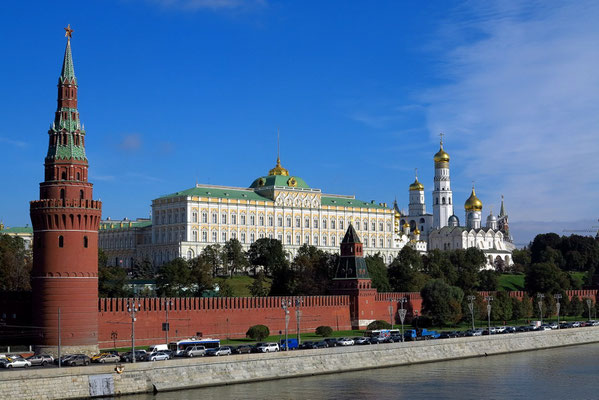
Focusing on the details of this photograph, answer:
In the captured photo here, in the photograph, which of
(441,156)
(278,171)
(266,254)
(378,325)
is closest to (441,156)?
(441,156)

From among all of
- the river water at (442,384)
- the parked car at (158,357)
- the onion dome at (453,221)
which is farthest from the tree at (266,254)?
the onion dome at (453,221)

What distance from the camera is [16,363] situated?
158ft

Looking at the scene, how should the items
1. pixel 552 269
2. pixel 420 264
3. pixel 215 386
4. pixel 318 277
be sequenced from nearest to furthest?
pixel 215 386 < pixel 318 277 < pixel 552 269 < pixel 420 264

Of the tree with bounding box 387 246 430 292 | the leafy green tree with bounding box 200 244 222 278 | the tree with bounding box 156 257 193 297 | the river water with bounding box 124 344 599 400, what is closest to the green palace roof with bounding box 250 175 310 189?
the leafy green tree with bounding box 200 244 222 278

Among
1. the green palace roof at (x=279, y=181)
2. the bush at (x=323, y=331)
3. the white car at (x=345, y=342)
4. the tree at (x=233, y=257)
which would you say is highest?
the green palace roof at (x=279, y=181)

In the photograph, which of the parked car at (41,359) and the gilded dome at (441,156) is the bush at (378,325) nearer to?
the parked car at (41,359)

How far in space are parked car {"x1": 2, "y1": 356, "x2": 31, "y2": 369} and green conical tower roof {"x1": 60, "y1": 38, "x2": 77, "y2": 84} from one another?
17597mm

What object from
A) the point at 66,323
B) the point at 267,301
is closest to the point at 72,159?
the point at 66,323

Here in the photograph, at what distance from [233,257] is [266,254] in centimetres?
395

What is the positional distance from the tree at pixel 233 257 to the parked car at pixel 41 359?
61024mm

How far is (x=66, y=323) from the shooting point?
55.8 meters

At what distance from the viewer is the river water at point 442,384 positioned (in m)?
46.3

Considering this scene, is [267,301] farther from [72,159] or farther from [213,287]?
[72,159]

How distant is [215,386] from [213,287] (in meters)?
42.3
